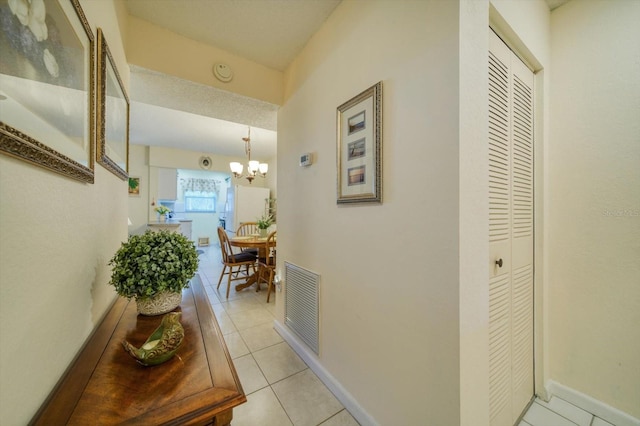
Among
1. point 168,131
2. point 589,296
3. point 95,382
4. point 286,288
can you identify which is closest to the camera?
point 95,382

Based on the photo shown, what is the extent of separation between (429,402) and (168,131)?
5.44 meters

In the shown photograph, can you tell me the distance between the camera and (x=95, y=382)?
2.04ft

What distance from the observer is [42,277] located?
1.90 ft

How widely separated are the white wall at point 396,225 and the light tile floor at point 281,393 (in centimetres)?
19

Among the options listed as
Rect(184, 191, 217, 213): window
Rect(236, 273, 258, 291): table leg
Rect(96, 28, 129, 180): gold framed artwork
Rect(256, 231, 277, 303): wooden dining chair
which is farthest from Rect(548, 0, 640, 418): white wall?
Rect(184, 191, 217, 213): window

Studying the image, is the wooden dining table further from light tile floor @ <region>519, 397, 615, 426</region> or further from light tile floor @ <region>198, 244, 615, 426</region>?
light tile floor @ <region>519, 397, 615, 426</region>

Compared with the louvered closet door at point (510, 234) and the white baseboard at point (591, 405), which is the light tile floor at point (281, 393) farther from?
the louvered closet door at point (510, 234)

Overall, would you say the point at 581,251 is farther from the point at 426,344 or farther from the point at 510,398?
the point at 426,344

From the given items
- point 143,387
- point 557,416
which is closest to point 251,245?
point 143,387

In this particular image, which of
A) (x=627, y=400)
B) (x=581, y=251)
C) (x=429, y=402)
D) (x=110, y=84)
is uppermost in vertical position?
(x=110, y=84)

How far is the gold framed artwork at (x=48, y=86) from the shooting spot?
1.48 ft

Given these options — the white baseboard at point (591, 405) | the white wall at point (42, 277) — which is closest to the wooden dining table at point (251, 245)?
the white wall at point (42, 277)

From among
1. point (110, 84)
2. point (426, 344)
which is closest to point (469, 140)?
point (426, 344)

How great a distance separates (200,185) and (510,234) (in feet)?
27.5
